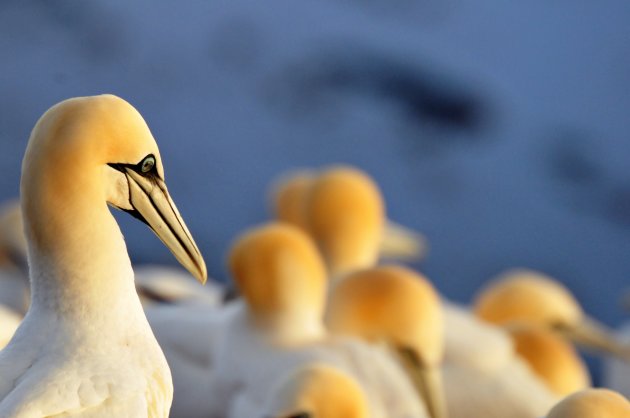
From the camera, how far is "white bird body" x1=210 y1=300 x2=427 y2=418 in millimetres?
6090

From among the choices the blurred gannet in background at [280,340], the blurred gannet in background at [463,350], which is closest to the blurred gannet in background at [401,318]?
the blurred gannet in background at [280,340]

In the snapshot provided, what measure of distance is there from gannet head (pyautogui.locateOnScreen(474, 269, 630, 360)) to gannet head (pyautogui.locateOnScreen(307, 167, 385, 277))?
847 millimetres

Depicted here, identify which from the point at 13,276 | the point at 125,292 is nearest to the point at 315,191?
the point at 13,276

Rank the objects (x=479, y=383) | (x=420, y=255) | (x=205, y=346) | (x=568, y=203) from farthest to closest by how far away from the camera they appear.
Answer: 1. (x=568, y=203)
2. (x=420, y=255)
3. (x=479, y=383)
4. (x=205, y=346)

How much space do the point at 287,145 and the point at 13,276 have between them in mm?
6396

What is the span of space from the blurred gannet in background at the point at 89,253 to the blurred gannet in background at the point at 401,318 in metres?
3.14

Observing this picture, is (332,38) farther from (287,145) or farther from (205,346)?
→ (205,346)

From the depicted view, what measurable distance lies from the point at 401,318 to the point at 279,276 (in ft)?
1.62

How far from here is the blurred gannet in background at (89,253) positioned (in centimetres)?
338

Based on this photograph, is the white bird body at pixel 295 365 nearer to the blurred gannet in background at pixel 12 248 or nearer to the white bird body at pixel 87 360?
the white bird body at pixel 87 360

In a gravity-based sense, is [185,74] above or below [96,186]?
below

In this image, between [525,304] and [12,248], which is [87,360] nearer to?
[525,304]

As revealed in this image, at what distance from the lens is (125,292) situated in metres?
3.50

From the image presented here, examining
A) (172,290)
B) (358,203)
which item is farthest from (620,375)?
(172,290)
